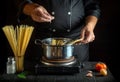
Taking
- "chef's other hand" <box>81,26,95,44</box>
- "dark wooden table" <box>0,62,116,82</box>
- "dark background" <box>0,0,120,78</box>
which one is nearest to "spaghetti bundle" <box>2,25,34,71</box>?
"dark wooden table" <box>0,62,116,82</box>

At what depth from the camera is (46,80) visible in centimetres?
125

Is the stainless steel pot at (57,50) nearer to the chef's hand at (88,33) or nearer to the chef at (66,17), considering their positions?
the chef's hand at (88,33)

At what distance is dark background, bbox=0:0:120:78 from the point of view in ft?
7.80

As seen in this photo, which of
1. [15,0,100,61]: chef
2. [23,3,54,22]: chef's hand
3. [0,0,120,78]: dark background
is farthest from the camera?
[0,0,120,78]: dark background

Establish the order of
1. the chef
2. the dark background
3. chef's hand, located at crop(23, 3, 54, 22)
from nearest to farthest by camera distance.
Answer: chef's hand, located at crop(23, 3, 54, 22) → the chef → the dark background

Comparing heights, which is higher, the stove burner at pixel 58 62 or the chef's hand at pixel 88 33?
the chef's hand at pixel 88 33

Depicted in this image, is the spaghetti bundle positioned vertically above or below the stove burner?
above

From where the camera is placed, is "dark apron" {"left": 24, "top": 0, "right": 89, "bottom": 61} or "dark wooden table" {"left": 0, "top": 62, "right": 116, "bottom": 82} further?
"dark apron" {"left": 24, "top": 0, "right": 89, "bottom": 61}

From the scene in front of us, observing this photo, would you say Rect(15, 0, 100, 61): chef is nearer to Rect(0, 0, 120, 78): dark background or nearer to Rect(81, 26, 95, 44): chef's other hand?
Rect(81, 26, 95, 44): chef's other hand

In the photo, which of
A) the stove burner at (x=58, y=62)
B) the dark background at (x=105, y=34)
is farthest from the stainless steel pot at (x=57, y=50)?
the dark background at (x=105, y=34)

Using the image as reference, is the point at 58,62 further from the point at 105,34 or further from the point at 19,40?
the point at 105,34

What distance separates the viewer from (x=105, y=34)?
95.9 inches

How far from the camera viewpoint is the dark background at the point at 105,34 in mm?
2377

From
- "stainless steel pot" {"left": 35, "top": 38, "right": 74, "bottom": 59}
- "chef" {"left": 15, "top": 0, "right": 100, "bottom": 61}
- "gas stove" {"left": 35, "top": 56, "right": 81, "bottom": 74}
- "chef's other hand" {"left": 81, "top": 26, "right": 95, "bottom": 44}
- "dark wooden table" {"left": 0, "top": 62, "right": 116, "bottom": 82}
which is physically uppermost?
"chef" {"left": 15, "top": 0, "right": 100, "bottom": 61}
